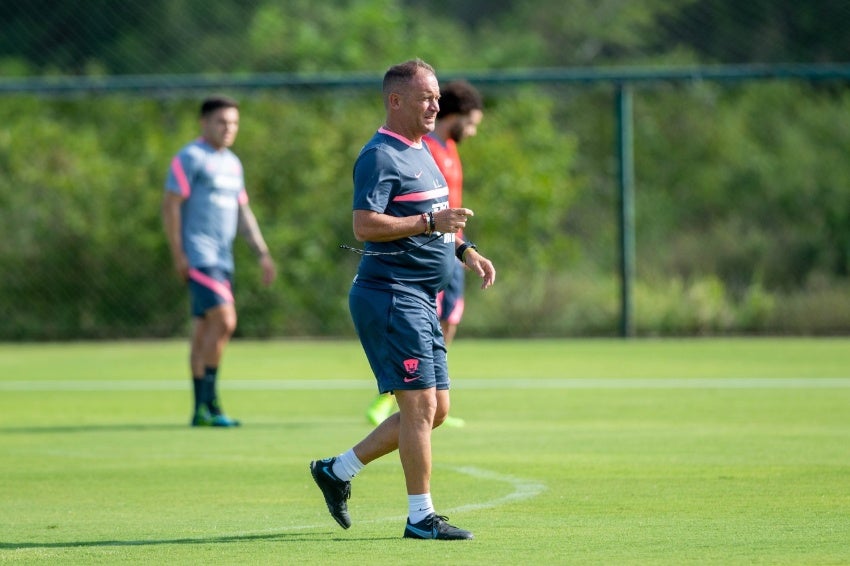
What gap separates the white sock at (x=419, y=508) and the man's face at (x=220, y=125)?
5.49 m

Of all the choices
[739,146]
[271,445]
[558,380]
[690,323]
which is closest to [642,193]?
[739,146]

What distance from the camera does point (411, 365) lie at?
620 centimetres

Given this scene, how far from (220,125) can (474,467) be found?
3936mm

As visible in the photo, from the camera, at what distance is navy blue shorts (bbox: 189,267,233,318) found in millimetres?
11102

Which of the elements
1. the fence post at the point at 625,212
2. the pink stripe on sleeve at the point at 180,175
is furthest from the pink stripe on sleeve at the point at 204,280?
the fence post at the point at 625,212

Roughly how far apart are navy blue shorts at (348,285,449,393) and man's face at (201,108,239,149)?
5103mm

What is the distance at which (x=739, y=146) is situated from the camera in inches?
1147

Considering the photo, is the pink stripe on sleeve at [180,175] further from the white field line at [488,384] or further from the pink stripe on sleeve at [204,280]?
the white field line at [488,384]

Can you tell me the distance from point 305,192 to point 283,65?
40.3ft

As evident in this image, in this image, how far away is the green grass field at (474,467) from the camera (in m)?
6.02

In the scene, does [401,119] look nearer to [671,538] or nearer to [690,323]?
[671,538]

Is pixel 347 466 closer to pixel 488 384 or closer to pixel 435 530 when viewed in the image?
pixel 435 530

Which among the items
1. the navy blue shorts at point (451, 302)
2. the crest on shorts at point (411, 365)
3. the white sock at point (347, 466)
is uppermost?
the navy blue shorts at point (451, 302)

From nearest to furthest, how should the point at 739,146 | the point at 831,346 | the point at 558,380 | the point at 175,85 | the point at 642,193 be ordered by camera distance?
the point at 558,380, the point at 831,346, the point at 175,85, the point at 642,193, the point at 739,146
